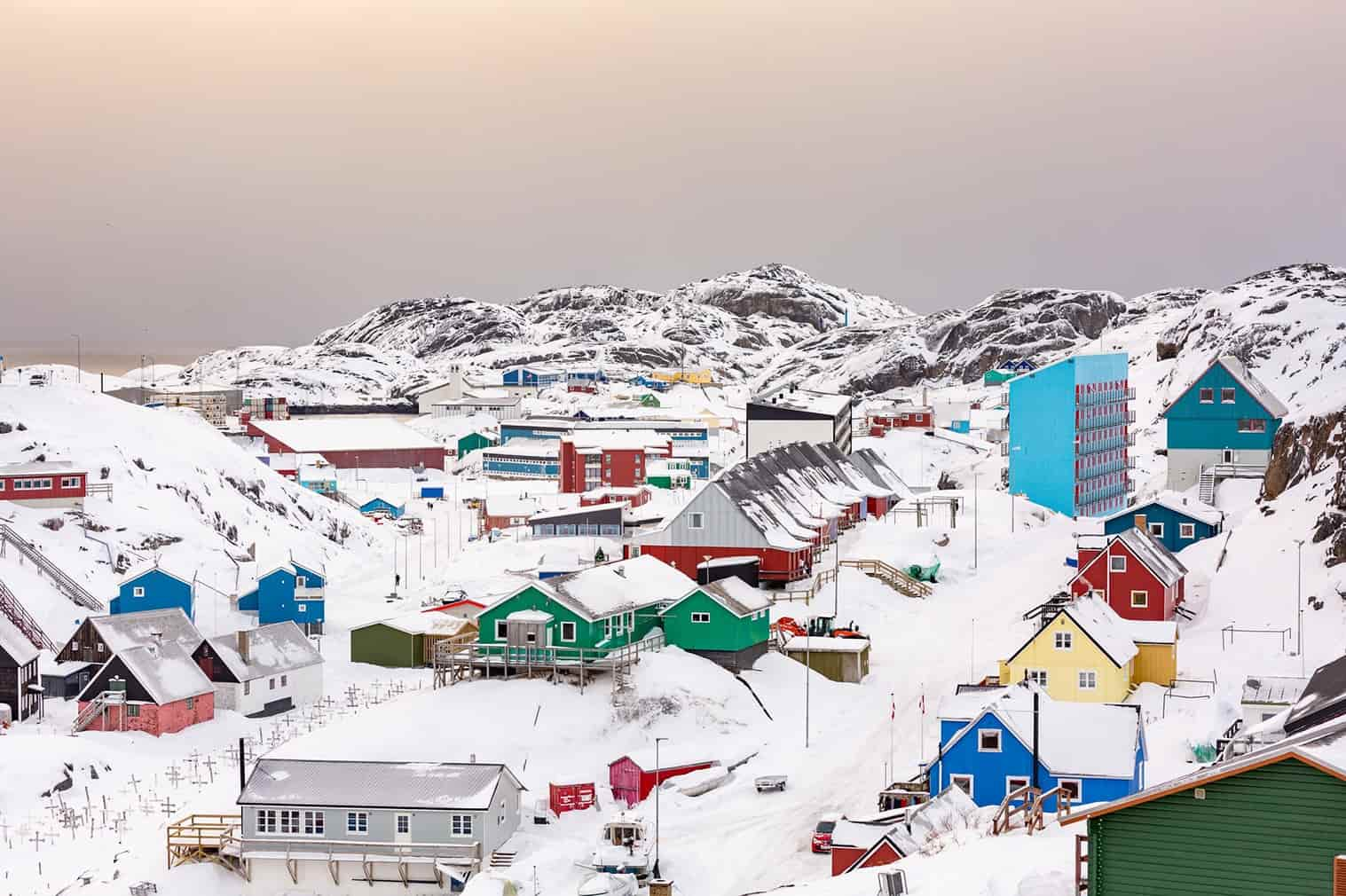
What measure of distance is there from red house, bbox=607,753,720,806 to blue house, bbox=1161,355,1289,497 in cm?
3478

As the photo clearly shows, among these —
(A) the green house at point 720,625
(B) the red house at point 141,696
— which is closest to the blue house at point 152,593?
(B) the red house at point 141,696

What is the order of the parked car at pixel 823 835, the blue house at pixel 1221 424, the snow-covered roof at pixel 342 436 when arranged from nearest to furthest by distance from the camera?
the parked car at pixel 823 835 < the blue house at pixel 1221 424 < the snow-covered roof at pixel 342 436

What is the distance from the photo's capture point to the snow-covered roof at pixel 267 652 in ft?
143

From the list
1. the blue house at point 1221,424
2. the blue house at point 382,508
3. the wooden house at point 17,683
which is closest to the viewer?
the wooden house at point 17,683

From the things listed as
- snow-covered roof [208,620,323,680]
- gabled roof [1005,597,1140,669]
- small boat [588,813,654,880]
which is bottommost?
small boat [588,813,654,880]

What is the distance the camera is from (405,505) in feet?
295

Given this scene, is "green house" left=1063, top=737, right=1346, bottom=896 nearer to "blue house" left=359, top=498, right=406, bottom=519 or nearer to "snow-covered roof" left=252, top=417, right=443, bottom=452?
"blue house" left=359, top=498, right=406, bottom=519

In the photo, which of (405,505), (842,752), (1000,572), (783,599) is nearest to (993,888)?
(842,752)

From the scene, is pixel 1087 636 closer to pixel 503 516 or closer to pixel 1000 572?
pixel 1000 572

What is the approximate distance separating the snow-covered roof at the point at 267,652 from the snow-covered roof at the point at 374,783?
36.1ft

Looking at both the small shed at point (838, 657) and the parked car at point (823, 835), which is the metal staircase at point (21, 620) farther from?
the parked car at point (823, 835)

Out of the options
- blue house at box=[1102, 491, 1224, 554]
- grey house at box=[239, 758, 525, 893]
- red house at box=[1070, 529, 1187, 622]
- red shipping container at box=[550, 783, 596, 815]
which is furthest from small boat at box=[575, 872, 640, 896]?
blue house at box=[1102, 491, 1224, 554]

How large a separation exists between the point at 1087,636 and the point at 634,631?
40.8 ft

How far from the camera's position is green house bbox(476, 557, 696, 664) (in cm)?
4141
